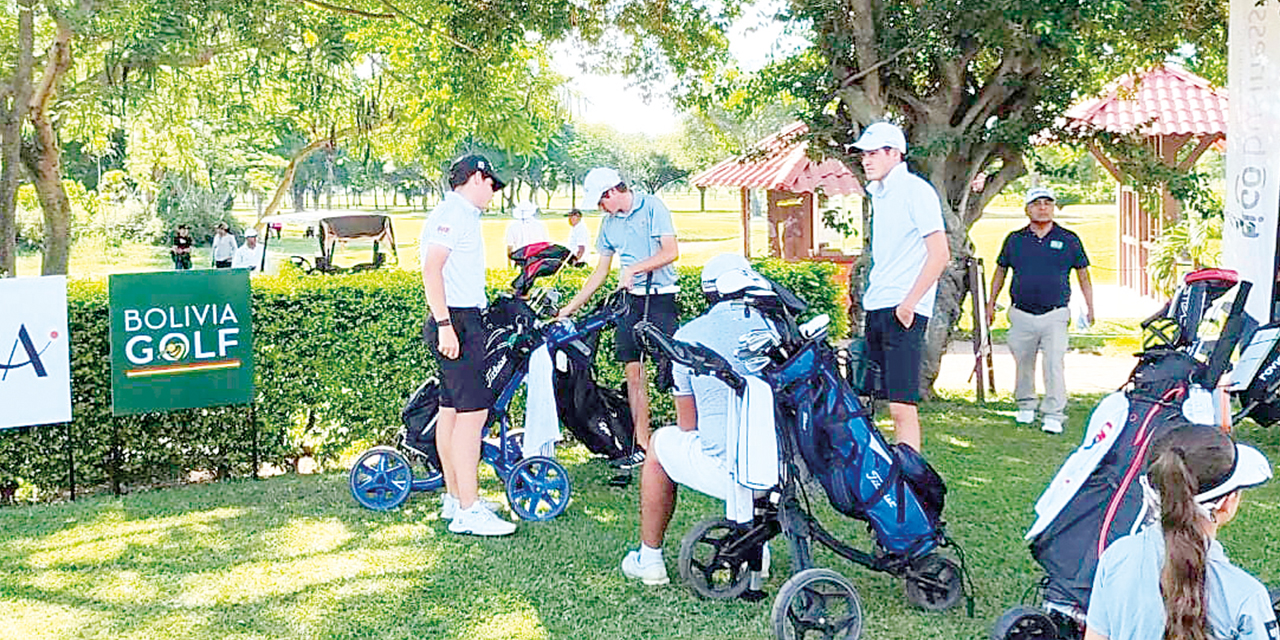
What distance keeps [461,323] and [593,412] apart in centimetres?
133

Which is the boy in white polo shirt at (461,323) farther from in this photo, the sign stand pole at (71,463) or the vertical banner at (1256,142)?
the vertical banner at (1256,142)

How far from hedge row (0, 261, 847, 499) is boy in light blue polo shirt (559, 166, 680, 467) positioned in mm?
1288

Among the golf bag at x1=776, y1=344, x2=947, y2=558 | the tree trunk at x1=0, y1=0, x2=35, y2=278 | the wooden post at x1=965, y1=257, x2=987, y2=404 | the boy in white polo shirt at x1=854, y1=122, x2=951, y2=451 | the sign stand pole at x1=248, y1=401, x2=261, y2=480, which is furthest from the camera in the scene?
the tree trunk at x1=0, y1=0, x2=35, y2=278

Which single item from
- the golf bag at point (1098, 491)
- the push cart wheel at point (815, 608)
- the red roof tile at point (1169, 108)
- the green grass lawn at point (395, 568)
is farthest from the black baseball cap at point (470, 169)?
the red roof tile at point (1169, 108)

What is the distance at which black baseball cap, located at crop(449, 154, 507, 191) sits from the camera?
575 centimetres

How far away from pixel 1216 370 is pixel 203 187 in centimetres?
4254

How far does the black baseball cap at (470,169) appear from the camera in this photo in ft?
18.9

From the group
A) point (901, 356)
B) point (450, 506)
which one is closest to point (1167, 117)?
point (901, 356)

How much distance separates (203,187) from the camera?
43.7 metres

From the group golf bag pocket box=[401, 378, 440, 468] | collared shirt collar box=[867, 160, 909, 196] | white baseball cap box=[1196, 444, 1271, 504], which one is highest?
A: collared shirt collar box=[867, 160, 909, 196]

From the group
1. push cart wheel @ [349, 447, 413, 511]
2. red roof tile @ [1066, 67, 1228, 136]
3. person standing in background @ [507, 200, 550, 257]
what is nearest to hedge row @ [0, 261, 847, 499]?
push cart wheel @ [349, 447, 413, 511]

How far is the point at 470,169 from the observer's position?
5746mm

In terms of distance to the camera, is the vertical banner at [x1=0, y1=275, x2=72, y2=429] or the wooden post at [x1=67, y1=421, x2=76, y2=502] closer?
the vertical banner at [x1=0, y1=275, x2=72, y2=429]

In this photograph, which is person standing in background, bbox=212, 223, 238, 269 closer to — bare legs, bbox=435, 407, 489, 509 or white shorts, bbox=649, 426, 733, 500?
bare legs, bbox=435, 407, 489, 509
